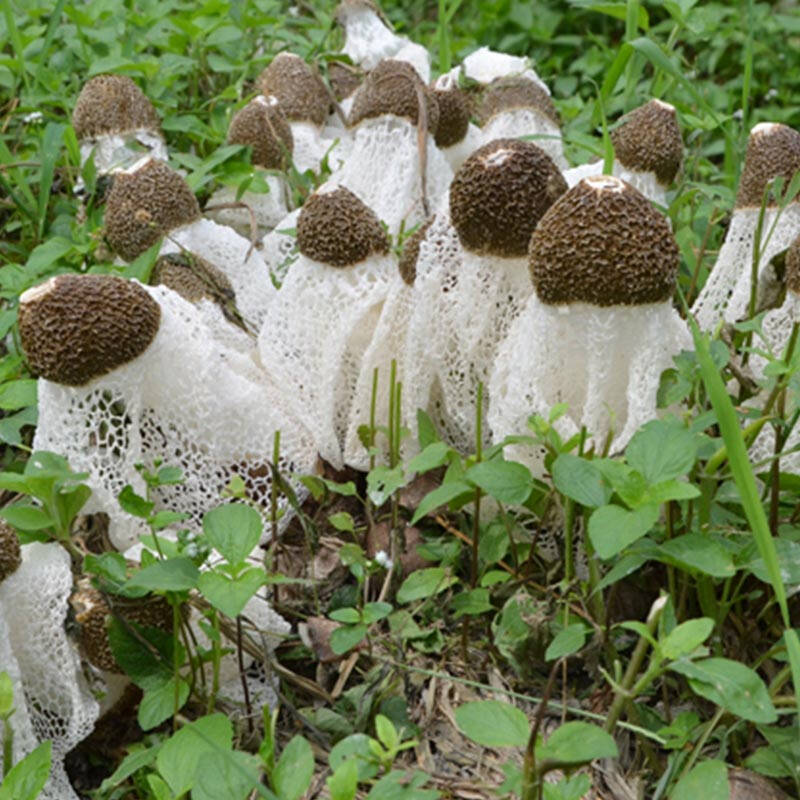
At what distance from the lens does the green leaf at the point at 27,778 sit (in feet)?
5.99

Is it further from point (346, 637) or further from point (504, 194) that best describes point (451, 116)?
point (346, 637)

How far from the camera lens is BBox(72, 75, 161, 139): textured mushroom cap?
375 centimetres

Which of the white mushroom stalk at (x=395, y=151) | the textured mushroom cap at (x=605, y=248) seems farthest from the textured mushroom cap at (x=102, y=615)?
the white mushroom stalk at (x=395, y=151)

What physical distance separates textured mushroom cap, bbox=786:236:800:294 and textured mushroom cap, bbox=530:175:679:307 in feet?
1.02

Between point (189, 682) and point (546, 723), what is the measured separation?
0.73 meters

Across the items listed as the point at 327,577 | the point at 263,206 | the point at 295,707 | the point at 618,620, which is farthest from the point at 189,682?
the point at 263,206

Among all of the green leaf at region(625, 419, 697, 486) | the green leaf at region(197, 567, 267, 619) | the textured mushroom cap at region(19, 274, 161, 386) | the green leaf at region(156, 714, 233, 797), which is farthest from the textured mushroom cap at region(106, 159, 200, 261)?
the green leaf at region(625, 419, 697, 486)

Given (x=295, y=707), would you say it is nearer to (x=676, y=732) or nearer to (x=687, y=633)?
(x=676, y=732)

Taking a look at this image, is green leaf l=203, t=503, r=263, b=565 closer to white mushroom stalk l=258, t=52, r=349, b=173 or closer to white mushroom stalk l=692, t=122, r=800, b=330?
white mushroom stalk l=692, t=122, r=800, b=330

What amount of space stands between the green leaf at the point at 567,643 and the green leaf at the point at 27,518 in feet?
3.43

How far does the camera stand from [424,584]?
7.77 feet

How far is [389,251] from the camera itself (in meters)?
2.80

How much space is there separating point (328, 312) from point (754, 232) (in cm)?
109

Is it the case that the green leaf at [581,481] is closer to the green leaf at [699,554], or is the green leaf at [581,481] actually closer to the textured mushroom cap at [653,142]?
the green leaf at [699,554]
